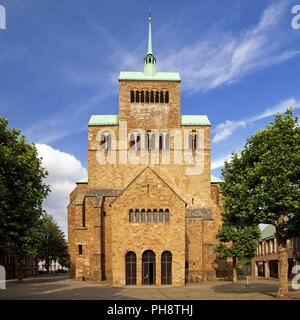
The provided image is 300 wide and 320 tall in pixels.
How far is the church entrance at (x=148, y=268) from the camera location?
36719 millimetres

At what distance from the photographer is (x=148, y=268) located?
3684cm

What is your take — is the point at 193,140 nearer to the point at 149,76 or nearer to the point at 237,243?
the point at 149,76

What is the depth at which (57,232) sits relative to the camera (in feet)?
249

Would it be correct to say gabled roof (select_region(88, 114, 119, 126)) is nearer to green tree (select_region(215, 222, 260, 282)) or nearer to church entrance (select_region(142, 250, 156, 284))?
church entrance (select_region(142, 250, 156, 284))

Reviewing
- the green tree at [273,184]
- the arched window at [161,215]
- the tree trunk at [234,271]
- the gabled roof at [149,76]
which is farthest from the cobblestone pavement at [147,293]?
the gabled roof at [149,76]

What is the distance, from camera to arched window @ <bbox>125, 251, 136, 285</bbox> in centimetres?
3669

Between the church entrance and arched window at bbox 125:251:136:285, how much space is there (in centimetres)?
102

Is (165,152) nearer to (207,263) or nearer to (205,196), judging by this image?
(205,196)

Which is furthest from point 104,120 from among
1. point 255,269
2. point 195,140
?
point 255,269

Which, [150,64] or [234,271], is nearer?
[234,271]

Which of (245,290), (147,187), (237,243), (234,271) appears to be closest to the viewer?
(245,290)

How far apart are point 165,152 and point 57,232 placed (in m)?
37.4

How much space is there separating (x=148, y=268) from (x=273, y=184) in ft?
58.8

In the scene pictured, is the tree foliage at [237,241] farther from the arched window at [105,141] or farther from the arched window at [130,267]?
the arched window at [105,141]
